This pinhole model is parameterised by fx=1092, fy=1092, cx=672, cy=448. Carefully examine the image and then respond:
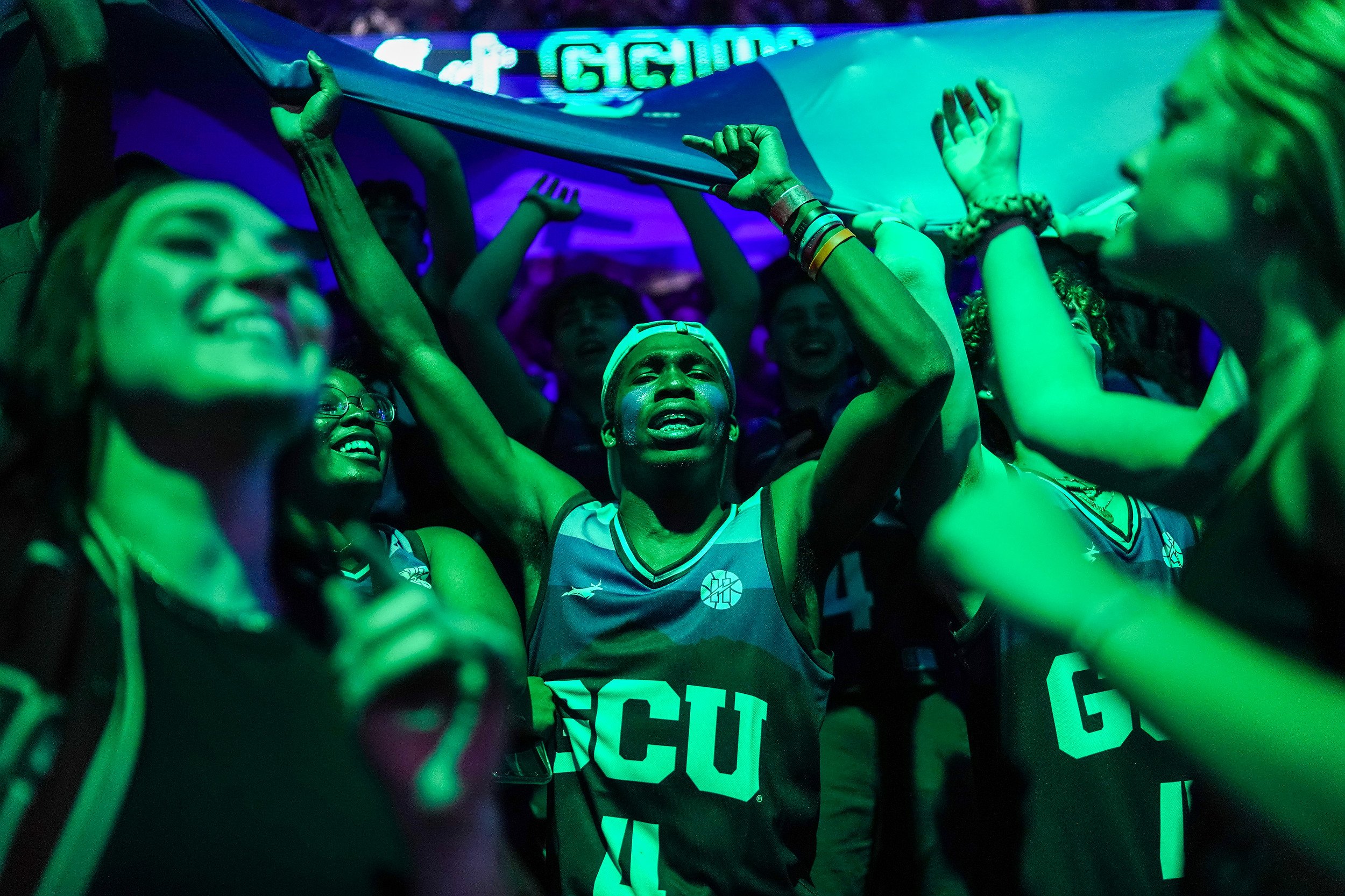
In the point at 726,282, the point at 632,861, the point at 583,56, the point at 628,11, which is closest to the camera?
the point at 632,861

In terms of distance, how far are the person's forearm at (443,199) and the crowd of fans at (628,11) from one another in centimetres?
224

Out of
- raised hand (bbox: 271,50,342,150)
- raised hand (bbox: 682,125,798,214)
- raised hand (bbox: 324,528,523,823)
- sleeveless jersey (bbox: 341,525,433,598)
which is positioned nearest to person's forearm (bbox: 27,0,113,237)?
raised hand (bbox: 271,50,342,150)

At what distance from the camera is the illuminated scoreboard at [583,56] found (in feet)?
14.7

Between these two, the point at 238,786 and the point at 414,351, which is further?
the point at 414,351

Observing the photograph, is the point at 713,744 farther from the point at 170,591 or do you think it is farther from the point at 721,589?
the point at 170,591

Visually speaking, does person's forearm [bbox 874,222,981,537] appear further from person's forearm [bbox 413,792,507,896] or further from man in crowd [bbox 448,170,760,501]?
person's forearm [bbox 413,792,507,896]

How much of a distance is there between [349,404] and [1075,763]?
2.11 metres

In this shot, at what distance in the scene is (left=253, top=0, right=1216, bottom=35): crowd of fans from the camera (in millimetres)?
5812

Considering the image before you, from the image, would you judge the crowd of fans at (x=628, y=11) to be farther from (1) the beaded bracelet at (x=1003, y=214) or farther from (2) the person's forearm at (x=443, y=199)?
(1) the beaded bracelet at (x=1003, y=214)

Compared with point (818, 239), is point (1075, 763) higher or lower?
lower

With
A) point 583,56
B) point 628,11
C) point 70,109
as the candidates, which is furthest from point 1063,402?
point 628,11

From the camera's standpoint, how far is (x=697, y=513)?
2.93 metres

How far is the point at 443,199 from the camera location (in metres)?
3.82

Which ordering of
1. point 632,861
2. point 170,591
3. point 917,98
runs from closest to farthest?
point 170,591, point 632,861, point 917,98
